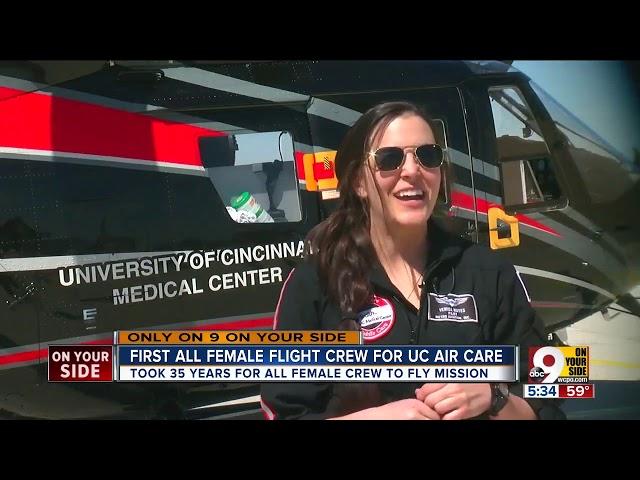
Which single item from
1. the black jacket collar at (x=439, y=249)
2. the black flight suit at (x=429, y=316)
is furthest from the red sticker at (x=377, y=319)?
the black jacket collar at (x=439, y=249)

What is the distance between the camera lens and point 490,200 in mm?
5156

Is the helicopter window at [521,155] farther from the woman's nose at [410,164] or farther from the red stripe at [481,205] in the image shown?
the woman's nose at [410,164]

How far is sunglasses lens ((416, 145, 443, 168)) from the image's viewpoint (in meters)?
4.99

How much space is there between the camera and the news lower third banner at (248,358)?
16.3ft

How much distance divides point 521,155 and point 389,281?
3.31ft

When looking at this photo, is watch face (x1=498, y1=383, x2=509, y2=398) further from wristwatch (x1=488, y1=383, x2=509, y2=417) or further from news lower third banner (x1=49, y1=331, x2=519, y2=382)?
news lower third banner (x1=49, y1=331, x2=519, y2=382)

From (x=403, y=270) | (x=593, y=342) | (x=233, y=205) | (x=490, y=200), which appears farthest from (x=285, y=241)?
(x=593, y=342)

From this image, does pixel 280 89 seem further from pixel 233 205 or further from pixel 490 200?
pixel 490 200

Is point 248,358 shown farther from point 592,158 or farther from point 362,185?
point 592,158

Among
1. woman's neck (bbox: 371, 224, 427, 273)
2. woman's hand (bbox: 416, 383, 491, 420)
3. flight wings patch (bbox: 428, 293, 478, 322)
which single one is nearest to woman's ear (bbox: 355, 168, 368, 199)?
woman's neck (bbox: 371, 224, 427, 273)

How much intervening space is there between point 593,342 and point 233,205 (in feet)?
6.76

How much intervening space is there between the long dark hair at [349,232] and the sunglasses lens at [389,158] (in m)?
0.09
